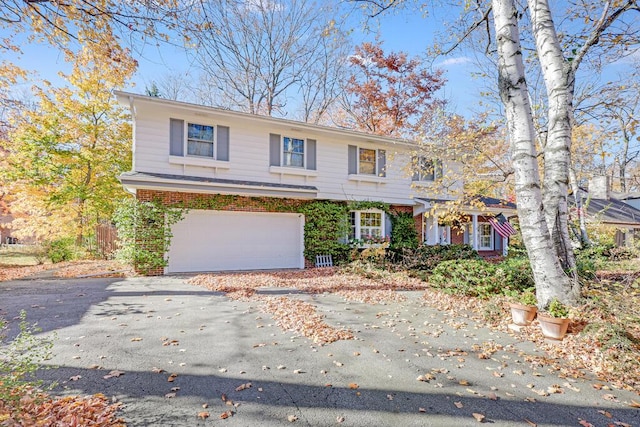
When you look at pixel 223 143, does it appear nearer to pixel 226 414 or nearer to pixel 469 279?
pixel 469 279

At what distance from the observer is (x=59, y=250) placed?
1350 cm

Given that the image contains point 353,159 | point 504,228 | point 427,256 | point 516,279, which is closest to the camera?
point 516,279

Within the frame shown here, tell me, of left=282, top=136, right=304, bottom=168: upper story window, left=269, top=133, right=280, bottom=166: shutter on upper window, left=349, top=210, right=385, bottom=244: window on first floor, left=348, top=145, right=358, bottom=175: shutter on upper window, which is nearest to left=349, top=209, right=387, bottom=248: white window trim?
left=349, top=210, right=385, bottom=244: window on first floor

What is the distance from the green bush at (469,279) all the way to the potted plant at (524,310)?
3.51 feet

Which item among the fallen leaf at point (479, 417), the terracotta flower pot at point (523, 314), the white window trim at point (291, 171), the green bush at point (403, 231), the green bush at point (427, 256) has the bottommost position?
the fallen leaf at point (479, 417)

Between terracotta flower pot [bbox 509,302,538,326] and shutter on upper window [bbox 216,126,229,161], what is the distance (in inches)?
380

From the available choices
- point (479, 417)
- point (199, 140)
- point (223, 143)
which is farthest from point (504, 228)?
point (479, 417)

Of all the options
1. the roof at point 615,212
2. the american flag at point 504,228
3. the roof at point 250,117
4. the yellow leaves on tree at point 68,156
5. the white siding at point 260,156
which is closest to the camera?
the roof at point 250,117

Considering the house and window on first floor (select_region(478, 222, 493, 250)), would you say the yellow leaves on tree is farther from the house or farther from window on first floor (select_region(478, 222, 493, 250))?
window on first floor (select_region(478, 222, 493, 250))

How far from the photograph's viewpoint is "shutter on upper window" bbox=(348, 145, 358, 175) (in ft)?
45.0

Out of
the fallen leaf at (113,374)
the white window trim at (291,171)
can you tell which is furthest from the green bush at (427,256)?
the fallen leaf at (113,374)

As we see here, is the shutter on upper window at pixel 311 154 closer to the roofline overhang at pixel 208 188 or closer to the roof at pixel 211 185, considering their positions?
the roof at pixel 211 185

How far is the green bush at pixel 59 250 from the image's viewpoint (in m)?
13.4

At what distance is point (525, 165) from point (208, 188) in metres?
8.57
